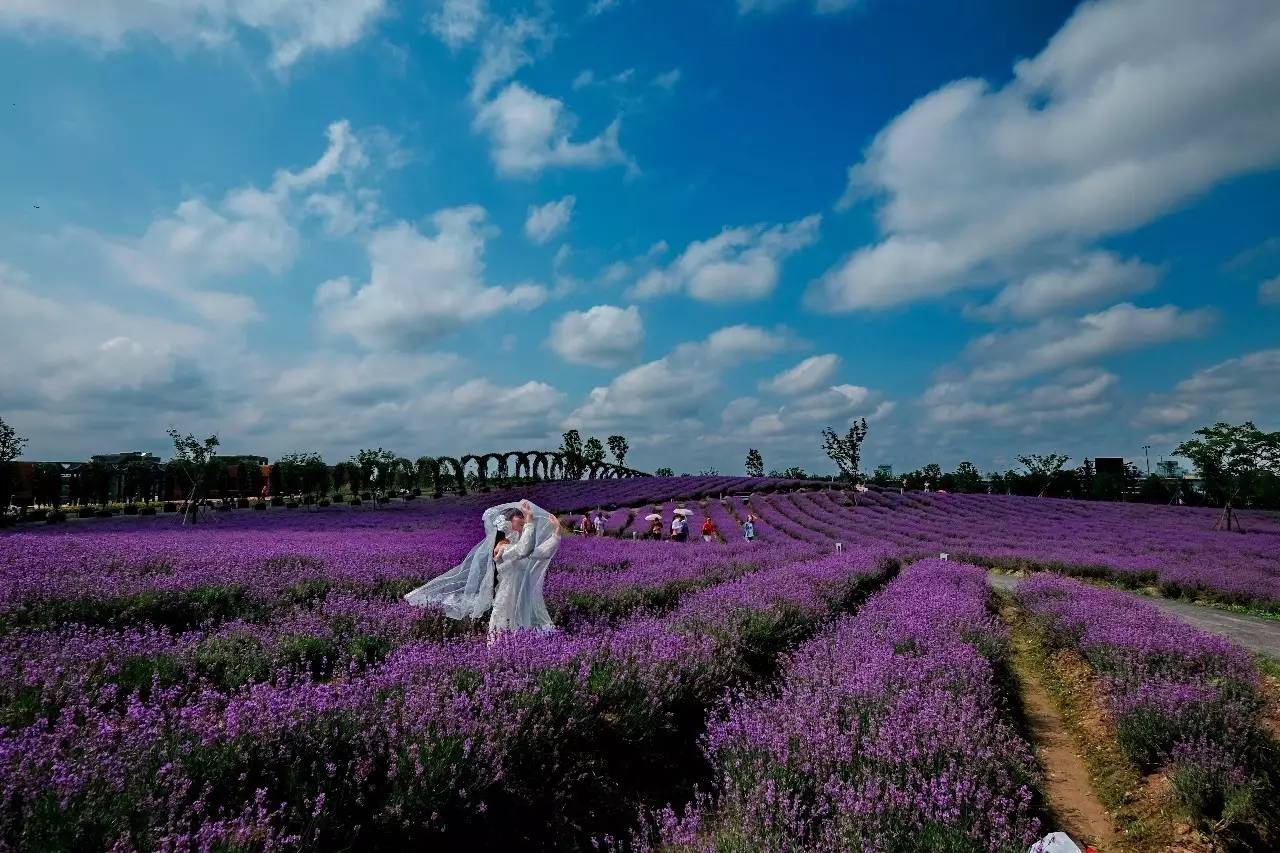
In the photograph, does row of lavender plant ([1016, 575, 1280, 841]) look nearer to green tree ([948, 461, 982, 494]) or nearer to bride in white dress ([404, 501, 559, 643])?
bride in white dress ([404, 501, 559, 643])

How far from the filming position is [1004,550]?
1845 cm

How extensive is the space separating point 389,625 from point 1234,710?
22.9 feet

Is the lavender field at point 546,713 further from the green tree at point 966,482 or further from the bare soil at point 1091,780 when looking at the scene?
the green tree at point 966,482

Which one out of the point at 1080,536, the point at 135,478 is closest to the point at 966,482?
the point at 1080,536

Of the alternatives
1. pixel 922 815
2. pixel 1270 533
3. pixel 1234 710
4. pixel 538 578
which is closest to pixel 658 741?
pixel 922 815

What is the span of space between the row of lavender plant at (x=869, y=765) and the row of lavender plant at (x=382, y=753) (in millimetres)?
589

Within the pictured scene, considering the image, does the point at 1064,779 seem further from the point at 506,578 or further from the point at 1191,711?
the point at 506,578

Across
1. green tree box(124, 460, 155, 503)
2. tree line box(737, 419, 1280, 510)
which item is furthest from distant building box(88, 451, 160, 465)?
tree line box(737, 419, 1280, 510)

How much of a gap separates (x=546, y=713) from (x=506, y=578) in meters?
2.95

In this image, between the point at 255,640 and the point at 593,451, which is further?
the point at 593,451

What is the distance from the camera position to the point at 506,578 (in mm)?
6758

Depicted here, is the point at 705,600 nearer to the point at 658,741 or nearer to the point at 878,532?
the point at 658,741

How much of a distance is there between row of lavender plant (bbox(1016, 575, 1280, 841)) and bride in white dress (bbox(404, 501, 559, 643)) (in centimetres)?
512

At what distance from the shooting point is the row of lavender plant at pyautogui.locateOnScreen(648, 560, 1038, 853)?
2.88 metres
